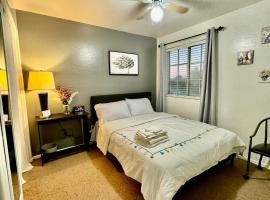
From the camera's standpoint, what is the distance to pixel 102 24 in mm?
3041

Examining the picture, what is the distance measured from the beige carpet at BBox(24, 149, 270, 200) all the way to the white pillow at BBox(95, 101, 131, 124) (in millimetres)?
798

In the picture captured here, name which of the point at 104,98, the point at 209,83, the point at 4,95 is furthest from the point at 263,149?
the point at 4,95

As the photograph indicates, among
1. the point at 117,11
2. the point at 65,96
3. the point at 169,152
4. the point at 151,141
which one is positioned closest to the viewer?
the point at 169,152

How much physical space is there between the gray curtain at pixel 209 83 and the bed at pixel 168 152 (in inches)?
26.0

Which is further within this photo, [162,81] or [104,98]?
[162,81]

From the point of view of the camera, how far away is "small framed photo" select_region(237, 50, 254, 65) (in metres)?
2.37

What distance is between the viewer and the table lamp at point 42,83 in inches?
91.0

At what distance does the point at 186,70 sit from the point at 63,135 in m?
3.07

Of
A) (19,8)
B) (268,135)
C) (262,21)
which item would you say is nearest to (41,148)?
(19,8)

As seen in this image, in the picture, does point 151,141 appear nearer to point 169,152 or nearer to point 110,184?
point 169,152

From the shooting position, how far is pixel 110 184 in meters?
1.99

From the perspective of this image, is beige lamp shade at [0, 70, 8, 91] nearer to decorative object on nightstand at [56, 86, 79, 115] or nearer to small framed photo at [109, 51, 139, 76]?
decorative object on nightstand at [56, 86, 79, 115]

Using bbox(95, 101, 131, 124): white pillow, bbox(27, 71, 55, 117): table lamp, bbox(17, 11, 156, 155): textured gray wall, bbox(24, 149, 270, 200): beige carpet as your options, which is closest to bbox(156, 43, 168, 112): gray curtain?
bbox(17, 11, 156, 155): textured gray wall

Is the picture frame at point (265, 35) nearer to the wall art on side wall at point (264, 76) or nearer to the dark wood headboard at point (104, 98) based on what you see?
the wall art on side wall at point (264, 76)
